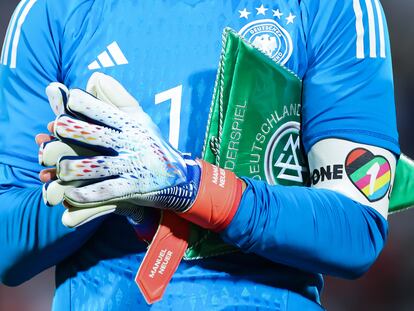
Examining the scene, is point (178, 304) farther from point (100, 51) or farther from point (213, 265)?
point (100, 51)

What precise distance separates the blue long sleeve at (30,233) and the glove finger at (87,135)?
29 cm

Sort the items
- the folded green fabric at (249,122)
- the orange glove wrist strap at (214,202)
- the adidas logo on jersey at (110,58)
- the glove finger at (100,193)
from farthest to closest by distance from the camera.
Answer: the adidas logo on jersey at (110,58) → the folded green fabric at (249,122) → the orange glove wrist strap at (214,202) → the glove finger at (100,193)

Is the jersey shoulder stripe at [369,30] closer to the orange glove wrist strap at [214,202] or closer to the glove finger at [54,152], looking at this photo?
the orange glove wrist strap at [214,202]

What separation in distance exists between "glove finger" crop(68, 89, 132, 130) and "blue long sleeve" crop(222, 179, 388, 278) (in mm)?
251

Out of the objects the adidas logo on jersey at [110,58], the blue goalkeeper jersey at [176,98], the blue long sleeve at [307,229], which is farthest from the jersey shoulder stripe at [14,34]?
the blue long sleeve at [307,229]

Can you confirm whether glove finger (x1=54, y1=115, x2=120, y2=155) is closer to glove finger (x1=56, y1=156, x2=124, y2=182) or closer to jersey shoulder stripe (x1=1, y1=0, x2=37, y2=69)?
glove finger (x1=56, y1=156, x2=124, y2=182)

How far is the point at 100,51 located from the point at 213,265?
469mm

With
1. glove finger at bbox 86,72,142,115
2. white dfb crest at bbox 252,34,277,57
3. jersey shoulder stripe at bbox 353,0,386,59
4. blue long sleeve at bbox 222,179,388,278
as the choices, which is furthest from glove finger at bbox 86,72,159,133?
jersey shoulder stripe at bbox 353,0,386,59

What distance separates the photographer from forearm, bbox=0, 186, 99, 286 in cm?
164

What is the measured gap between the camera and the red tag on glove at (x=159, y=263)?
1.48m

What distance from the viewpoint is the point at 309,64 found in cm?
169

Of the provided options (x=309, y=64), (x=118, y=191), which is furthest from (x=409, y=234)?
(x=118, y=191)

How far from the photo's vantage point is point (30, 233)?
1656 mm

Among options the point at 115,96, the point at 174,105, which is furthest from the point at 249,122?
the point at 115,96
